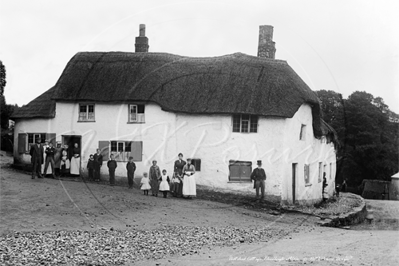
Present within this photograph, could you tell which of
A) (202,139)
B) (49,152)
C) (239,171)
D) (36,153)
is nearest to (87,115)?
(49,152)

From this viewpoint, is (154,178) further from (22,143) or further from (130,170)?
(22,143)

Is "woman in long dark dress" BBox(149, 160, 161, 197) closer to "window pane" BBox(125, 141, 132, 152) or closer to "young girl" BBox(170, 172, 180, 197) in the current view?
"young girl" BBox(170, 172, 180, 197)

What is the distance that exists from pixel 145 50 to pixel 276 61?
7.06 m

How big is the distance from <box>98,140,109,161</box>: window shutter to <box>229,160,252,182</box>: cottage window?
5648mm

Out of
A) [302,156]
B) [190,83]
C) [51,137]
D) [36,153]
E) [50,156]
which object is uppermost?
[190,83]

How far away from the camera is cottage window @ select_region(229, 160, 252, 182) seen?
20.6 meters

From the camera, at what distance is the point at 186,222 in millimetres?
15109

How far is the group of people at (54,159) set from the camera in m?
20.3

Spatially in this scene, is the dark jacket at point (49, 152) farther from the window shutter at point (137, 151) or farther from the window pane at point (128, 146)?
the window shutter at point (137, 151)

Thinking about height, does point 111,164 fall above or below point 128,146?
below

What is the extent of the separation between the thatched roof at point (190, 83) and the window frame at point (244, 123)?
50cm

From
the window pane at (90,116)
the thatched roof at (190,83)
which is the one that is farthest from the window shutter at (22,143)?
the window pane at (90,116)

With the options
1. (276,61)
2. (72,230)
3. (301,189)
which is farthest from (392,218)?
(72,230)

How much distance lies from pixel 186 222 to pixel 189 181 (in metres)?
4.52
